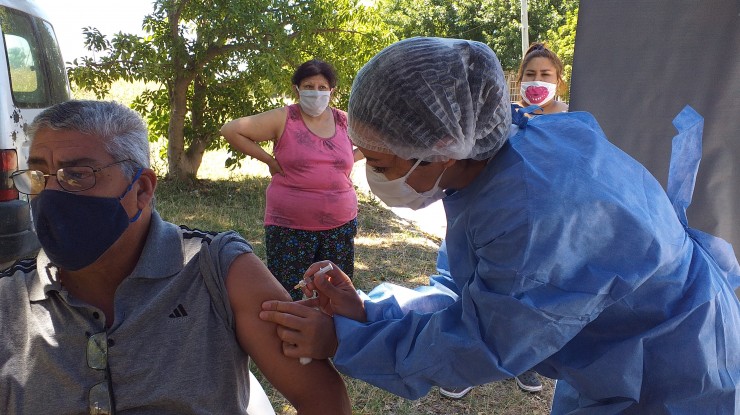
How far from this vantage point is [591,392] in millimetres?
1540

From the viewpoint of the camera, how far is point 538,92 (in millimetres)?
3951

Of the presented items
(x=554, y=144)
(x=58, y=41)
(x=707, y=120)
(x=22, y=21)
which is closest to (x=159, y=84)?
(x=58, y=41)

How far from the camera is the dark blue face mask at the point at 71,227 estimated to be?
1635 millimetres

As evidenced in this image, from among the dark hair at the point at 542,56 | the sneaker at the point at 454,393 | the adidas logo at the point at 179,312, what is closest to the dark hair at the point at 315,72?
the dark hair at the point at 542,56

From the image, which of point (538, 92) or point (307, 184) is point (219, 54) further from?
point (538, 92)

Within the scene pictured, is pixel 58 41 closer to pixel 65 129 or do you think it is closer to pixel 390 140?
pixel 65 129

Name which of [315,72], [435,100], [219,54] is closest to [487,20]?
[219,54]

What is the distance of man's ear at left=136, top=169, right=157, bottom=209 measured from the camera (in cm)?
174

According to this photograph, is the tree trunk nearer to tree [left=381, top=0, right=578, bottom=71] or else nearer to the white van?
the white van

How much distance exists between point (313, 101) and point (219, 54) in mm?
→ 4837

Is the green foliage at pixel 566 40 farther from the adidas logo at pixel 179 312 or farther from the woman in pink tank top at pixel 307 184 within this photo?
the adidas logo at pixel 179 312

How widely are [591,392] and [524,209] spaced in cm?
53

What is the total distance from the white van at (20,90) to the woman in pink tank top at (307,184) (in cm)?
139

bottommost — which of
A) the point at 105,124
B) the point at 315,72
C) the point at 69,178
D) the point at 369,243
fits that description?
the point at 369,243
